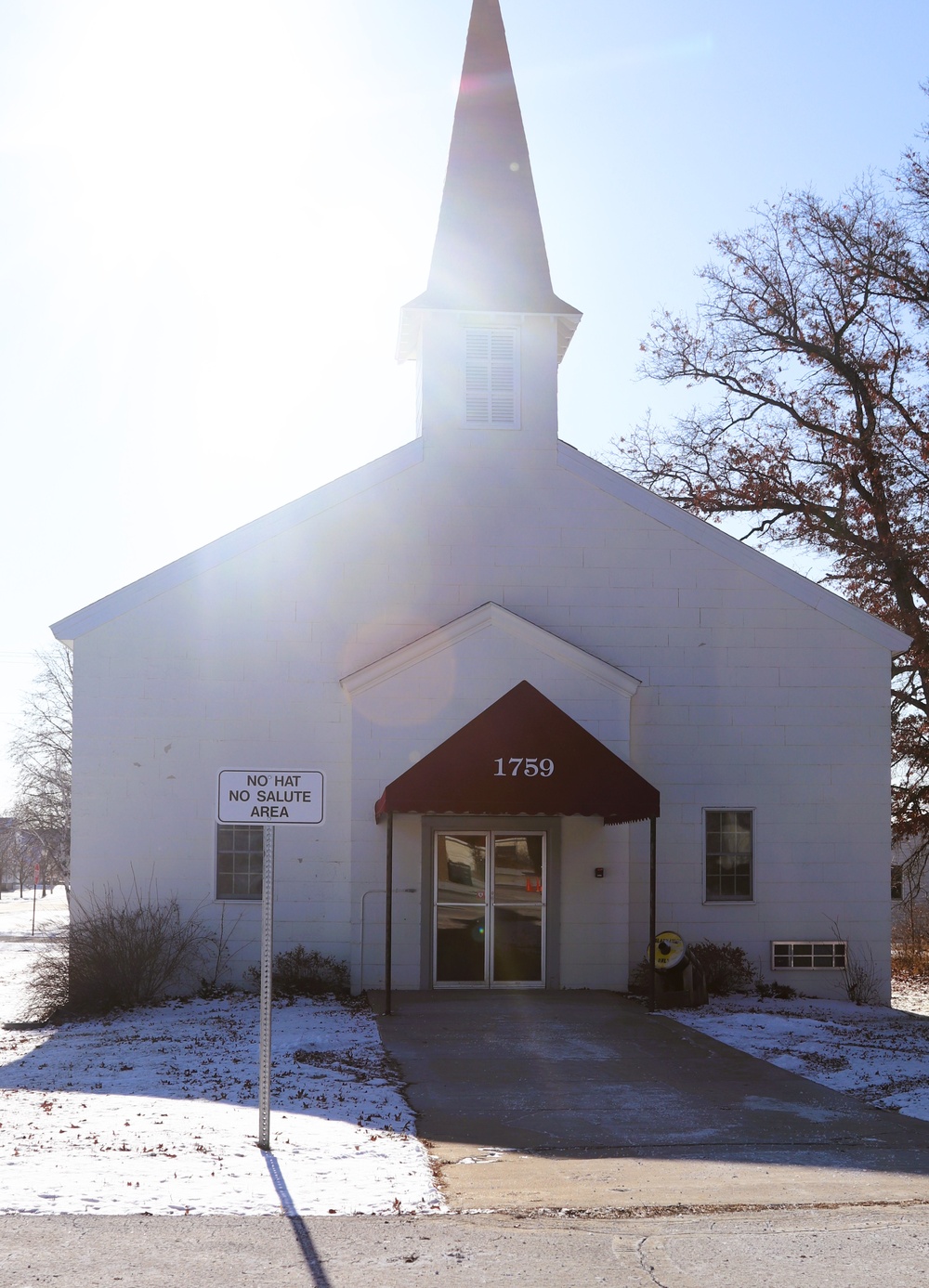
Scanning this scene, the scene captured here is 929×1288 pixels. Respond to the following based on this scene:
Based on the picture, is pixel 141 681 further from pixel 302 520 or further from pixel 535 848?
pixel 535 848

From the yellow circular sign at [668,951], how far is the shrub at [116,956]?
613 cm

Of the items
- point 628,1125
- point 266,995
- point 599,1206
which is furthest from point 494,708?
point 599,1206

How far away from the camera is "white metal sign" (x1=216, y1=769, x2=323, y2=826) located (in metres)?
8.92

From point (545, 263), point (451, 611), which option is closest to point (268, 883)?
point (451, 611)

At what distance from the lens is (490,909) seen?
18.1 metres

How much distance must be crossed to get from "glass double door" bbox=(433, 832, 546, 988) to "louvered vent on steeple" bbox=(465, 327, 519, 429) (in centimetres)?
631

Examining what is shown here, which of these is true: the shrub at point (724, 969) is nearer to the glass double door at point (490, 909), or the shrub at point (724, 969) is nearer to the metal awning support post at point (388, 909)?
the glass double door at point (490, 909)

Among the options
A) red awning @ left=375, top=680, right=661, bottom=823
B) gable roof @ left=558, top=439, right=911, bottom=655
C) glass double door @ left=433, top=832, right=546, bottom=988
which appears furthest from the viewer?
gable roof @ left=558, top=439, right=911, bottom=655

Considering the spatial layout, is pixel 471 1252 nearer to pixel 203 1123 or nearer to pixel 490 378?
pixel 203 1123

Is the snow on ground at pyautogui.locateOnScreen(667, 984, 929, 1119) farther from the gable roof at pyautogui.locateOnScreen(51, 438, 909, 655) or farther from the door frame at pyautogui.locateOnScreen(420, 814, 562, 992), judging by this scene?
the gable roof at pyautogui.locateOnScreen(51, 438, 909, 655)

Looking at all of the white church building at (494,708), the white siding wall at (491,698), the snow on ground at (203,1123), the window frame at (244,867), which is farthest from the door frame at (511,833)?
the snow on ground at (203,1123)

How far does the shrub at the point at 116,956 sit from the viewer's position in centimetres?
1678

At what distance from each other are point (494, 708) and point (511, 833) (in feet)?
7.28

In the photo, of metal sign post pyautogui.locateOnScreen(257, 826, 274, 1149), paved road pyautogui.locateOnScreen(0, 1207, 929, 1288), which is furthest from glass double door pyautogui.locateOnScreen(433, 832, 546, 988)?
paved road pyautogui.locateOnScreen(0, 1207, 929, 1288)
